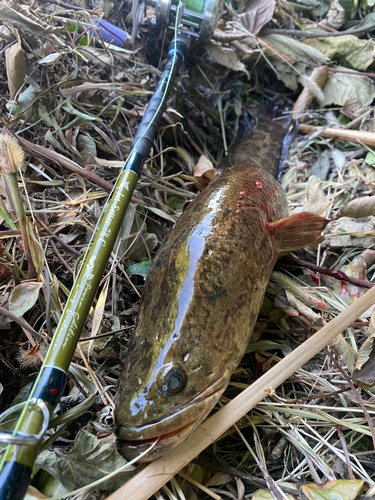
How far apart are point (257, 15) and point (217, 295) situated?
2.74 m

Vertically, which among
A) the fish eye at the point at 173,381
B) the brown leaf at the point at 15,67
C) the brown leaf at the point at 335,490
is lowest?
the brown leaf at the point at 335,490

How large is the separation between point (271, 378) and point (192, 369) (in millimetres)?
335

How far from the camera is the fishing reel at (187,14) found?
225cm

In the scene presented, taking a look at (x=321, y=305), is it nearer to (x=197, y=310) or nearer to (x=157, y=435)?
(x=197, y=310)

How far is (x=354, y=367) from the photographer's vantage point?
57.6 inches

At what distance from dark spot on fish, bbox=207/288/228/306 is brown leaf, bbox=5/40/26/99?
1524mm

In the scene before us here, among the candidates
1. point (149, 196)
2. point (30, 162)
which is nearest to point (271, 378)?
point (149, 196)

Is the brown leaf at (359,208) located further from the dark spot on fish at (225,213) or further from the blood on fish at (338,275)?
the dark spot on fish at (225,213)

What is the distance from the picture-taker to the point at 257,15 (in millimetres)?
2936

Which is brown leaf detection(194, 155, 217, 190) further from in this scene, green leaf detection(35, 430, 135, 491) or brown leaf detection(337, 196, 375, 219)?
green leaf detection(35, 430, 135, 491)

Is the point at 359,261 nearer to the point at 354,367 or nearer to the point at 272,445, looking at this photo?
the point at 354,367

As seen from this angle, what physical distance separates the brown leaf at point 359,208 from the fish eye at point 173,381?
4.95 ft

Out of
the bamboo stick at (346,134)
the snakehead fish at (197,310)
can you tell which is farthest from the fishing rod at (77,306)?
the bamboo stick at (346,134)

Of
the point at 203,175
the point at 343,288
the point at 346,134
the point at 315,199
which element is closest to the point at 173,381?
the point at 343,288
